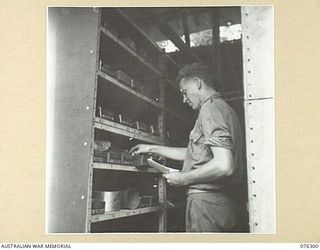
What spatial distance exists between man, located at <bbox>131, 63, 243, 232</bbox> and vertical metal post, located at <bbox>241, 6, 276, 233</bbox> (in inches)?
2.6

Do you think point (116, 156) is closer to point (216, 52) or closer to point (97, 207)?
point (97, 207)

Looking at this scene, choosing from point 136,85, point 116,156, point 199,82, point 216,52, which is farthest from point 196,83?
point 116,156

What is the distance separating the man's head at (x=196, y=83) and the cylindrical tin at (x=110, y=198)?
1.71 ft

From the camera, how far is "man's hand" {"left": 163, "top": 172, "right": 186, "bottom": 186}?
167cm

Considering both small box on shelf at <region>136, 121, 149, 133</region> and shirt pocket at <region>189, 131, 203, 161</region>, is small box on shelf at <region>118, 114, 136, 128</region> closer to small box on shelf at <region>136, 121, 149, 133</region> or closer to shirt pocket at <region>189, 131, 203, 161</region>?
small box on shelf at <region>136, 121, 149, 133</region>

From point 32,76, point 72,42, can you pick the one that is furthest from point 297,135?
point 32,76

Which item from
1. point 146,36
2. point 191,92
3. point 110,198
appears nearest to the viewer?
point 110,198

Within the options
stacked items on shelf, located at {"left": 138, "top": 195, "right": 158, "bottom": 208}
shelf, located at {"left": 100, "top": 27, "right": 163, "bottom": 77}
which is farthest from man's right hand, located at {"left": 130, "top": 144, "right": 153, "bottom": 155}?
shelf, located at {"left": 100, "top": 27, "right": 163, "bottom": 77}

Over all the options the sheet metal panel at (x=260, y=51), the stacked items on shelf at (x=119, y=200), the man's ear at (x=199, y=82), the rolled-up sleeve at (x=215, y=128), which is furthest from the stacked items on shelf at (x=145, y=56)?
the stacked items on shelf at (x=119, y=200)

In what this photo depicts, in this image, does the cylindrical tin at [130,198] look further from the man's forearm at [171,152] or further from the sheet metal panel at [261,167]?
the sheet metal panel at [261,167]

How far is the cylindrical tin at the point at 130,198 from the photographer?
5.63ft

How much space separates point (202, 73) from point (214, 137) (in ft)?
0.98

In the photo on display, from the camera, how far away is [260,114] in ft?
5.12

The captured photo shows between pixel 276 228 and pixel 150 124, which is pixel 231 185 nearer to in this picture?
pixel 276 228
